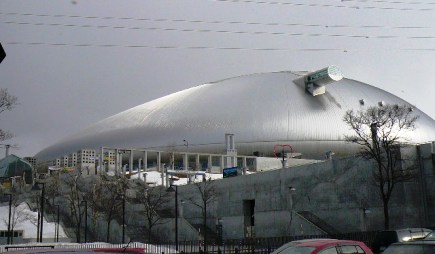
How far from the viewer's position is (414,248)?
995 centimetres

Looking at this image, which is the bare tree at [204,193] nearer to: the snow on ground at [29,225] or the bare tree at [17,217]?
the snow on ground at [29,225]

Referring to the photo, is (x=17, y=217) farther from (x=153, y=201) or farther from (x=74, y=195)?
(x=153, y=201)

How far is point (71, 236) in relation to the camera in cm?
5294

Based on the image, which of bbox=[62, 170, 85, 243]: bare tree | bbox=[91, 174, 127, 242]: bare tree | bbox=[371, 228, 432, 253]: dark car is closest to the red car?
bbox=[371, 228, 432, 253]: dark car

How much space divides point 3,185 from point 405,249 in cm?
7712

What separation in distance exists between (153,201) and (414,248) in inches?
1808

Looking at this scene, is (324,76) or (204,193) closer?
(204,193)

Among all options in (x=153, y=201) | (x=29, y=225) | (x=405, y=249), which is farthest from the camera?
(x=29, y=225)

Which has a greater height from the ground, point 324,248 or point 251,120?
point 251,120

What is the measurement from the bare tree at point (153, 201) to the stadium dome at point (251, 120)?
3799 centimetres

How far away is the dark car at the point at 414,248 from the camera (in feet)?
32.0

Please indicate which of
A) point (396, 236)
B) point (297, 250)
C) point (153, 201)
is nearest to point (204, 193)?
point (153, 201)

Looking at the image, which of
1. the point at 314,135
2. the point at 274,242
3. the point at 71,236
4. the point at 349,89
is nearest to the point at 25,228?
the point at 71,236

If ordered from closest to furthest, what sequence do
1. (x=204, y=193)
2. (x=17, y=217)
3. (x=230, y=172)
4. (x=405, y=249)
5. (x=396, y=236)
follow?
(x=405, y=249) → (x=396, y=236) → (x=204, y=193) → (x=17, y=217) → (x=230, y=172)
